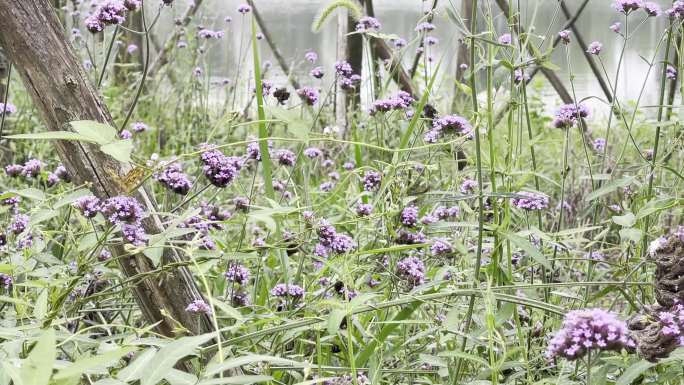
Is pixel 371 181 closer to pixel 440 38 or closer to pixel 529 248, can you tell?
pixel 529 248

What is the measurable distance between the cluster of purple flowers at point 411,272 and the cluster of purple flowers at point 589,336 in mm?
708

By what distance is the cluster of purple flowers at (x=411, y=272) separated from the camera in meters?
1.72

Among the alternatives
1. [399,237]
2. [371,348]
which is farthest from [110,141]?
[399,237]

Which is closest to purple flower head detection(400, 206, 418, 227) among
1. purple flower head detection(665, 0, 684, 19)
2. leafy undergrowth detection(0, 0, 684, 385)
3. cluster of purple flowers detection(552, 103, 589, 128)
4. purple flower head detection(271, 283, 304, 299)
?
leafy undergrowth detection(0, 0, 684, 385)

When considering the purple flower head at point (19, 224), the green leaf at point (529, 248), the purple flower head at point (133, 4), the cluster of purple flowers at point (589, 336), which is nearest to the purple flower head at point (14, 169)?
the purple flower head at point (19, 224)

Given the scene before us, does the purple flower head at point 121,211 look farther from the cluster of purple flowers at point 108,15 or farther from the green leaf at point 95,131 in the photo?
the cluster of purple flowers at point 108,15

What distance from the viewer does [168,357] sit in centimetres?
96

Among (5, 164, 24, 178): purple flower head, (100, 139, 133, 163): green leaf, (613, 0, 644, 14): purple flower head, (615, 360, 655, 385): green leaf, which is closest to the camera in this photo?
(100, 139, 133, 163): green leaf

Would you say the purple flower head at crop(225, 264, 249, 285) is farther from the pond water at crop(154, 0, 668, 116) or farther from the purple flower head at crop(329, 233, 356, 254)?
the pond water at crop(154, 0, 668, 116)

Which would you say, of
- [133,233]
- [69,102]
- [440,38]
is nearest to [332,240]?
[133,233]

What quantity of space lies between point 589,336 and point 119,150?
0.61 metres

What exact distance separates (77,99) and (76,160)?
0.11 m

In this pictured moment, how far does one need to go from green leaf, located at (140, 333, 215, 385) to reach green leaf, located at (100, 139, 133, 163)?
0.26 meters

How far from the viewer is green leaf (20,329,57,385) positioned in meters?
0.78
